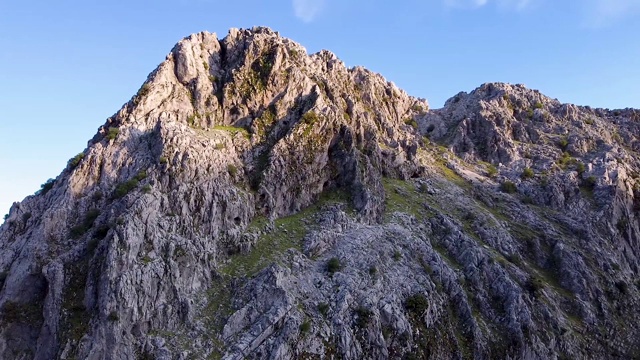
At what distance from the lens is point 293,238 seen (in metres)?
55.5

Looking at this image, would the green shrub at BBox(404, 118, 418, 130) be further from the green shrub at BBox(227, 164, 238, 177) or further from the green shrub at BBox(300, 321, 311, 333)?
the green shrub at BBox(300, 321, 311, 333)

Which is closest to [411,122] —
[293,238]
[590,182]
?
[590,182]

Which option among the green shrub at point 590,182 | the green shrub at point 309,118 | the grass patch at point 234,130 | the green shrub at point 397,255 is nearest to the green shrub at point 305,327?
the green shrub at point 397,255

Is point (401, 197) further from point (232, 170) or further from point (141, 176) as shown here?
point (141, 176)

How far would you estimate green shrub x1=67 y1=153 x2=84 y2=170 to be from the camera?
57688 mm

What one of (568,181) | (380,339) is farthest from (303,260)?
(568,181)

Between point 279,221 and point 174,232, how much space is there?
42.9 ft

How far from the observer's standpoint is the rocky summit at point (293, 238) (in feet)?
144

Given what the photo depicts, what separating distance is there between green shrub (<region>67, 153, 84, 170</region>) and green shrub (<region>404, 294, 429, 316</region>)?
131ft

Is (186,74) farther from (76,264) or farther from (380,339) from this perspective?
(380,339)

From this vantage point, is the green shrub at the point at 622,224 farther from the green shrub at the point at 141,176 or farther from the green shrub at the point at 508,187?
the green shrub at the point at 141,176

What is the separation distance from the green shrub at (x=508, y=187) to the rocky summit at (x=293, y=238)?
797mm

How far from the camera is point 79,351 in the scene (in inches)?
1582

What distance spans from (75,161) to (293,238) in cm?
2699
